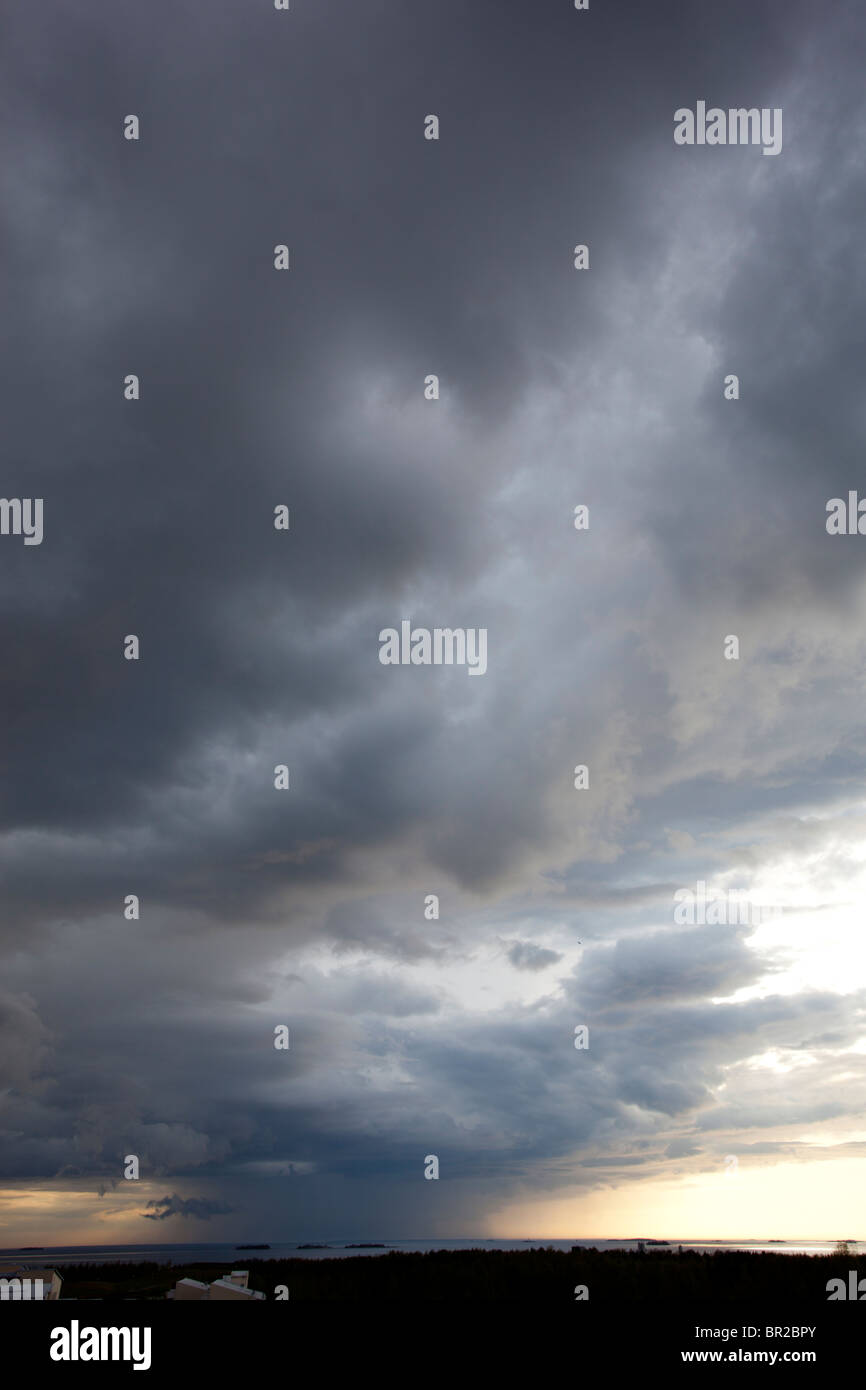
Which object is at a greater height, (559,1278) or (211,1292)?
(211,1292)

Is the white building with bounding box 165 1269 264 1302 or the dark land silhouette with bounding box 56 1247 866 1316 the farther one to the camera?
the dark land silhouette with bounding box 56 1247 866 1316

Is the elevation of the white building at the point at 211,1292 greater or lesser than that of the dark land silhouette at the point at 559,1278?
greater

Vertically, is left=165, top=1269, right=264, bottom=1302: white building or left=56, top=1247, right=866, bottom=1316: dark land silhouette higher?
left=165, top=1269, right=264, bottom=1302: white building

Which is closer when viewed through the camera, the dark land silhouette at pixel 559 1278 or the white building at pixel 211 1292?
the white building at pixel 211 1292

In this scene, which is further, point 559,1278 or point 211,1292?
point 559,1278

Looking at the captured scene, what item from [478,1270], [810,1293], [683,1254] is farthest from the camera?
[683,1254]
